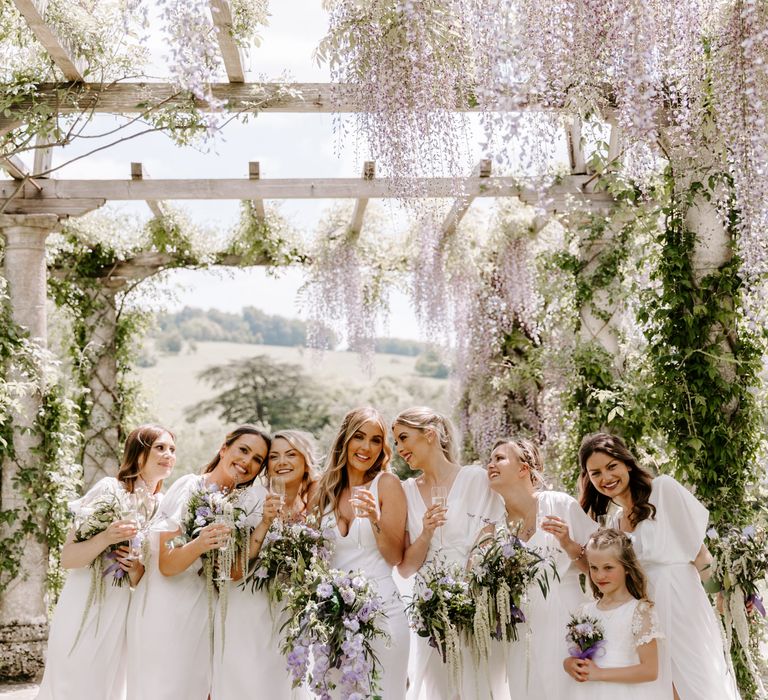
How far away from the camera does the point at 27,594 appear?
585 cm

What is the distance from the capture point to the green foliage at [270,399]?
90.4 ft

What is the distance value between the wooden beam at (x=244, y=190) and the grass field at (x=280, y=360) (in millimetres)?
11204

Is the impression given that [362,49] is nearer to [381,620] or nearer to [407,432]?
[407,432]

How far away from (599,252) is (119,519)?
3.97m

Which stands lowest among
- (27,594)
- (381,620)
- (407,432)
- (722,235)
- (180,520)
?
(27,594)

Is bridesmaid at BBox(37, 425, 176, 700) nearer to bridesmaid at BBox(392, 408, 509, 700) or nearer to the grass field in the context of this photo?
bridesmaid at BBox(392, 408, 509, 700)

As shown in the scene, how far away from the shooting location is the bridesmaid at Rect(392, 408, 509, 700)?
330 centimetres

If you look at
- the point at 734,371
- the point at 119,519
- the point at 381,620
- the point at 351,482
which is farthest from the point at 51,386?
the point at 734,371

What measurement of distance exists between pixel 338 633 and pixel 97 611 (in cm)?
124

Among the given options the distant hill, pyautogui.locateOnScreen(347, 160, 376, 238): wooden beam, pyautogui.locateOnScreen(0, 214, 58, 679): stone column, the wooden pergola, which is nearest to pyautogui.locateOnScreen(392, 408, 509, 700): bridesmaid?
the wooden pergola

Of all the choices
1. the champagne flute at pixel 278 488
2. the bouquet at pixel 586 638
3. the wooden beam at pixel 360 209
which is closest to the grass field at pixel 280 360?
the wooden beam at pixel 360 209

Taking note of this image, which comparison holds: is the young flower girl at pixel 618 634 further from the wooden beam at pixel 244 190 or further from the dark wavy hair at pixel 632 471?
the wooden beam at pixel 244 190

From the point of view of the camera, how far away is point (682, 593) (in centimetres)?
341

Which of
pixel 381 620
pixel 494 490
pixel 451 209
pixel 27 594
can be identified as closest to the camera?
pixel 381 620
